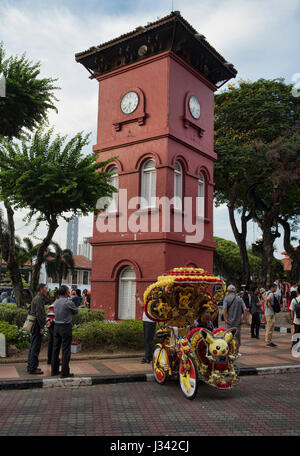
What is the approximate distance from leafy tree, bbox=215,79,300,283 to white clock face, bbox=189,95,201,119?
6.07 metres

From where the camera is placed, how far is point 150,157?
671 inches

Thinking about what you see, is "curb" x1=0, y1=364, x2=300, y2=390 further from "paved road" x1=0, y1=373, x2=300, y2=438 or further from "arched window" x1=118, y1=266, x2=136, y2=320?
"arched window" x1=118, y1=266, x2=136, y2=320

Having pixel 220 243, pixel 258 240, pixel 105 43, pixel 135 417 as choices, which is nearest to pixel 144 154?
pixel 105 43

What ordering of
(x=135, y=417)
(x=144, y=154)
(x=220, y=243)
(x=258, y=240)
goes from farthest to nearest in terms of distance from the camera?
(x=220, y=243) → (x=258, y=240) → (x=144, y=154) → (x=135, y=417)

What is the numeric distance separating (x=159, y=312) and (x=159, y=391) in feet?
4.70

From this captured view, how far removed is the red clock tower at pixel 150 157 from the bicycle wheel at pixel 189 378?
28.8ft

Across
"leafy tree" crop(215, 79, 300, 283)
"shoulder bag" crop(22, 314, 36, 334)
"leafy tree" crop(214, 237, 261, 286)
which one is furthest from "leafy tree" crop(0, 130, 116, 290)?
"leafy tree" crop(214, 237, 261, 286)

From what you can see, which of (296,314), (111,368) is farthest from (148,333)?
(296,314)

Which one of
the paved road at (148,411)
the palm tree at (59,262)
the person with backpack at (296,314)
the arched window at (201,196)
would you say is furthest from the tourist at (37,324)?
the palm tree at (59,262)

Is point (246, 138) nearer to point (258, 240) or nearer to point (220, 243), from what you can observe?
point (258, 240)

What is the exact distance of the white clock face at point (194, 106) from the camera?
18156 millimetres

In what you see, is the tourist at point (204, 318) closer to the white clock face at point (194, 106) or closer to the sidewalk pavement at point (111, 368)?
the sidewalk pavement at point (111, 368)

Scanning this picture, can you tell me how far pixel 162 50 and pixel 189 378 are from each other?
46.3ft

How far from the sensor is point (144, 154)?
17.1 meters
